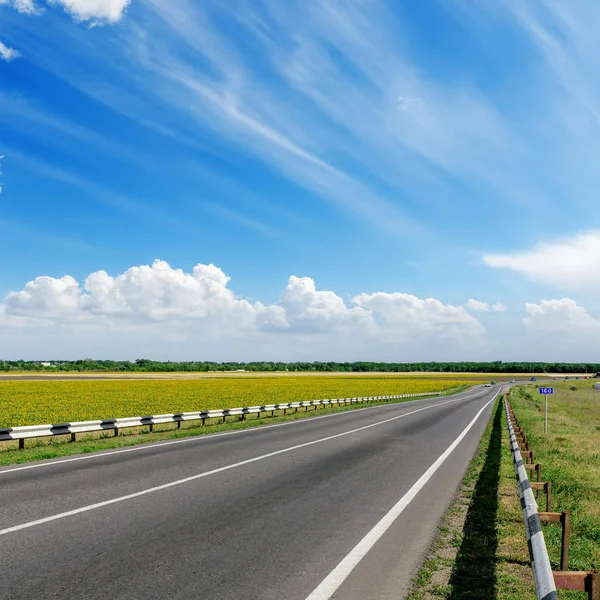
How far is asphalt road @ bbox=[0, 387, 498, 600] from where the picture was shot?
18.5 ft

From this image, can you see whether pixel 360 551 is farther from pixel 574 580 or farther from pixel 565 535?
pixel 574 580

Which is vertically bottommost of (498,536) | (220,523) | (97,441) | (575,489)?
(97,441)

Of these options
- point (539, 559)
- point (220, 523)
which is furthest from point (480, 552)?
point (220, 523)

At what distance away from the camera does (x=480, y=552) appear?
697cm

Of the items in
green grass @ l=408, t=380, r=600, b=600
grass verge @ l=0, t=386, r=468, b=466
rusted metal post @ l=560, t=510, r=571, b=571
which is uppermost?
rusted metal post @ l=560, t=510, r=571, b=571

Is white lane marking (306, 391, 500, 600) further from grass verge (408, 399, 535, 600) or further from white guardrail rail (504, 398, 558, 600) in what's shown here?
white guardrail rail (504, 398, 558, 600)

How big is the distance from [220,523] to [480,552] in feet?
Answer: 11.8

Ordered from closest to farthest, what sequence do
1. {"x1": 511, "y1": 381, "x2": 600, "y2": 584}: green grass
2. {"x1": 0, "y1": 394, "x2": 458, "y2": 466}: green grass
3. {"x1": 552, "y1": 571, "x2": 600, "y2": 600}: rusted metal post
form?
{"x1": 552, "y1": 571, "x2": 600, "y2": 600}: rusted metal post < {"x1": 511, "y1": 381, "x2": 600, "y2": 584}: green grass < {"x1": 0, "y1": 394, "x2": 458, "y2": 466}: green grass

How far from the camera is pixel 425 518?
8609mm

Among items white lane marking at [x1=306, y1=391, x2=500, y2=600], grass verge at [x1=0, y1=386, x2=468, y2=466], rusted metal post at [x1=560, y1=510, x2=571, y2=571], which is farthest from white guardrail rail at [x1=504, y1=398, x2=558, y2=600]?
grass verge at [x1=0, y1=386, x2=468, y2=466]

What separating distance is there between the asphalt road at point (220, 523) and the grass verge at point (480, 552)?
248mm

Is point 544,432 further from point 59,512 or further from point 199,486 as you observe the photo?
point 59,512

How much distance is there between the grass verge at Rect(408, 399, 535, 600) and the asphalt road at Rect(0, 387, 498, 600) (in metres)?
Answer: 0.25

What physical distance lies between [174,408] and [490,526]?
26614 millimetres
